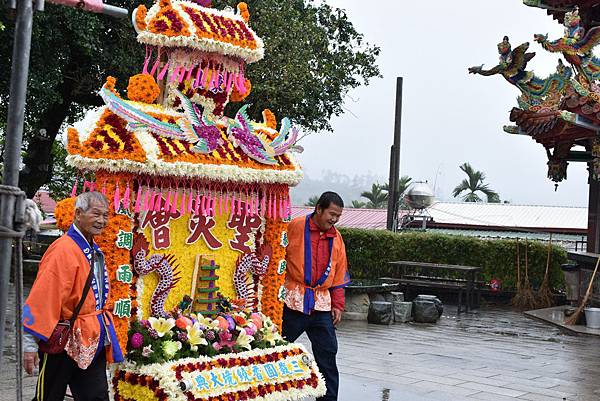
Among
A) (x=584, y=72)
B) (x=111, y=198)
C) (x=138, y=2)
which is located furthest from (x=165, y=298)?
(x=584, y=72)

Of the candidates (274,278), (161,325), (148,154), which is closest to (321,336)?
(274,278)

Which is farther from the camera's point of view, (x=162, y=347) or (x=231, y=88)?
(x=231, y=88)

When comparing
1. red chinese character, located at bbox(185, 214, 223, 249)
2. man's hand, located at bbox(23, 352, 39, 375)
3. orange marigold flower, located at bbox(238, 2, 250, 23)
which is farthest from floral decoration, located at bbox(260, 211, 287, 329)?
man's hand, located at bbox(23, 352, 39, 375)

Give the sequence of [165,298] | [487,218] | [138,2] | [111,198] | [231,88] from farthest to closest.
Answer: [487,218] < [138,2] < [231,88] < [165,298] < [111,198]

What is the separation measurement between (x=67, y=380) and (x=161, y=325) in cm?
114

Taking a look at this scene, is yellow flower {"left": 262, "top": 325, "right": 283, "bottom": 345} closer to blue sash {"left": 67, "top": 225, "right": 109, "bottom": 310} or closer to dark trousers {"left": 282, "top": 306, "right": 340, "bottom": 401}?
dark trousers {"left": 282, "top": 306, "right": 340, "bottom": 401}

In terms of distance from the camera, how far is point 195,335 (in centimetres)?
596

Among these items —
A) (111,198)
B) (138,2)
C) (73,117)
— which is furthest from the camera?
(73,117)

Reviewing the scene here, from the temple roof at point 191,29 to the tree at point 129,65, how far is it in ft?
16.7

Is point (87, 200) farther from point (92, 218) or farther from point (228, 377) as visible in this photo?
point (228, 377)

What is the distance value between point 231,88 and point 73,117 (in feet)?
34.6

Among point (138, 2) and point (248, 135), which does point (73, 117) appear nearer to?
point (138, 2)

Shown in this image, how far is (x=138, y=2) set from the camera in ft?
43.9

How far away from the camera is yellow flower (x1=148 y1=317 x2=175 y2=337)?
5.82 m
